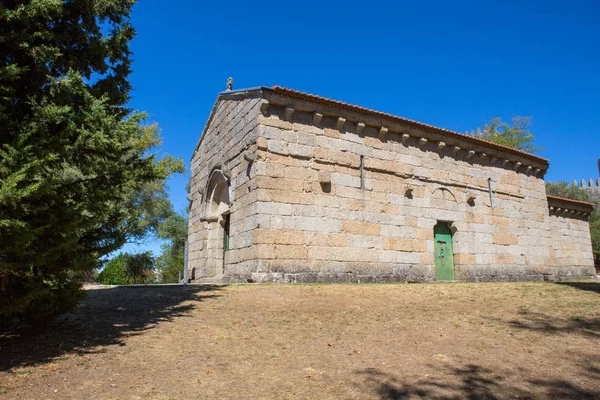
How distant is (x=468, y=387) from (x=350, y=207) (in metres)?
7.67

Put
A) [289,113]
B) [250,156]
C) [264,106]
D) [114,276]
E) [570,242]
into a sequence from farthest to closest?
[570,242] < [114,276] < [289,113] < [264,106] < [250,156]

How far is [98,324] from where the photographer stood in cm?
602

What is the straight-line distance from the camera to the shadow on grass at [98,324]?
15.7 ft

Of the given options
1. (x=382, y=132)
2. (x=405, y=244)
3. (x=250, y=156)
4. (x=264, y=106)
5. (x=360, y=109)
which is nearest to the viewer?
(x=250, y=156)

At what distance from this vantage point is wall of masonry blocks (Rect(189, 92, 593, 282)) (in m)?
10.4

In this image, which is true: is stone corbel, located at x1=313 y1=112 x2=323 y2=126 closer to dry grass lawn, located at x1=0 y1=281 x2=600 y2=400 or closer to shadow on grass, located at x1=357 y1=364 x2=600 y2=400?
dry grass lawn, located at x1=0 y1=281 x2=600 y2=400

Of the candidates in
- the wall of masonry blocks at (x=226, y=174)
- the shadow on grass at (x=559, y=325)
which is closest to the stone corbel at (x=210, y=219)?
the wall of masonry blocks at (x=226, y=174)

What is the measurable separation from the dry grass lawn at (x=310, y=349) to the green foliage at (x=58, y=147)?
3.13 feet

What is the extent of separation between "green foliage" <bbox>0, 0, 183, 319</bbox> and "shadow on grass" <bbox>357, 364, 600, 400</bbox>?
148 inches

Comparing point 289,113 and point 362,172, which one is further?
point 362,172

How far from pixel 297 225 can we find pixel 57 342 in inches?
242

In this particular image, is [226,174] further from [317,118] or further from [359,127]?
[359,127]

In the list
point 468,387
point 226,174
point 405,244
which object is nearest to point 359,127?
point 405,244

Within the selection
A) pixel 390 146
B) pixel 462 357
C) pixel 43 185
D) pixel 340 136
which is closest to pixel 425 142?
pixel 390 146
